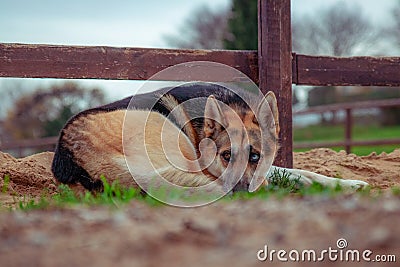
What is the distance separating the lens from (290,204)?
268 centimetres

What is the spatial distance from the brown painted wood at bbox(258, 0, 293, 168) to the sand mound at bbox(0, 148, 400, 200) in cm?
58

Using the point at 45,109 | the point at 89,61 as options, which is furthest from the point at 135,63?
the point at 45,109

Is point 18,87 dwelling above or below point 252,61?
above

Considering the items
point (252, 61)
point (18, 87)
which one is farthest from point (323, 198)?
point (18, 87)

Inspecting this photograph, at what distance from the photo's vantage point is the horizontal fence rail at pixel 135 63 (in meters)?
5.13

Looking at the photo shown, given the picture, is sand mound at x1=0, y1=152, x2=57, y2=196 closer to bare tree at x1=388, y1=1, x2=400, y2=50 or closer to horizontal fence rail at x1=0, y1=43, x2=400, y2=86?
horizontal fence rail at x1=0, y1=43, x2=400, y2=86

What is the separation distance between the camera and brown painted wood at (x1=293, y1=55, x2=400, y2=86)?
18.9ft

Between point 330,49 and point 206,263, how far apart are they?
30481 mm

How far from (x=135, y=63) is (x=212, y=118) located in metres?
1.22

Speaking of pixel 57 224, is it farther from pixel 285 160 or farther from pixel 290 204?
pixel 285 160

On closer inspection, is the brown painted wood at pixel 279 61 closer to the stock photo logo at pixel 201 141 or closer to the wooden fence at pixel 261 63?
the wooden fence at pixel 261 63

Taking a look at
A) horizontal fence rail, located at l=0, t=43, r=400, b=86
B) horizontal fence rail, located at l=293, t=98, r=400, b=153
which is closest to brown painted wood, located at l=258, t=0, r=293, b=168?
horizontal fence rail, located at l=0, t=43, r=400, b=86

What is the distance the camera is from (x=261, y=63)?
5570 millimetres

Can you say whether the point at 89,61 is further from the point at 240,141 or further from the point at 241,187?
the point at 241,187
